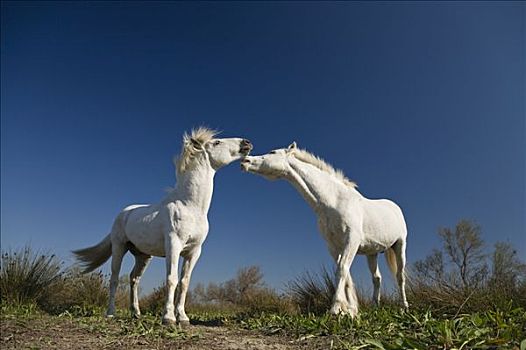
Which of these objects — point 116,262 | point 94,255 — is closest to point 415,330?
point 116,262

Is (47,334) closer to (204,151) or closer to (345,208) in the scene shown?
(204,151)

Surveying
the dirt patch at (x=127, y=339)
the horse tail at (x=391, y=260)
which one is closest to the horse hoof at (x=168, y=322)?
the dirt patch at (x=127, y=339)

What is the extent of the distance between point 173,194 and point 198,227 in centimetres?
78

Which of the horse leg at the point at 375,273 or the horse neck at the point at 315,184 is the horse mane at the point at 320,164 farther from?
the horse leg at the point at 375,273

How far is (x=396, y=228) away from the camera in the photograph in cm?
737

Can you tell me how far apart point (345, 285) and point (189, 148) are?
3.36m

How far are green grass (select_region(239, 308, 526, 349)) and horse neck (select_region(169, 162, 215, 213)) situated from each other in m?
2.00

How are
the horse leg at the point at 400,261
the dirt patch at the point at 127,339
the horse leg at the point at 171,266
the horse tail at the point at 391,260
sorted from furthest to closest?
the horse tail at the point at 391,260
the horse leg at the point at 400,261
the horse leg at the point at 171,266
the dirt patch at the point at 127,339

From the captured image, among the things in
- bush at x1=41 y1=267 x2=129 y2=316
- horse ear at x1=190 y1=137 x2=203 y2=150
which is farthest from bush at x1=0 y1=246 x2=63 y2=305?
horse ear at x1=190 y1=137 x2=203 y2=150

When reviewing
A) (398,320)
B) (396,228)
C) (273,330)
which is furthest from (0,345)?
(396,228)

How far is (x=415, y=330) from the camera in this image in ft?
12.7

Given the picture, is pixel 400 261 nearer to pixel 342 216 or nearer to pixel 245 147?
pixel 342 216

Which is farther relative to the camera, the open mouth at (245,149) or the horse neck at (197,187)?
the open mouth at (245,149)

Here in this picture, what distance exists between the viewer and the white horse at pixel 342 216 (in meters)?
6.26
